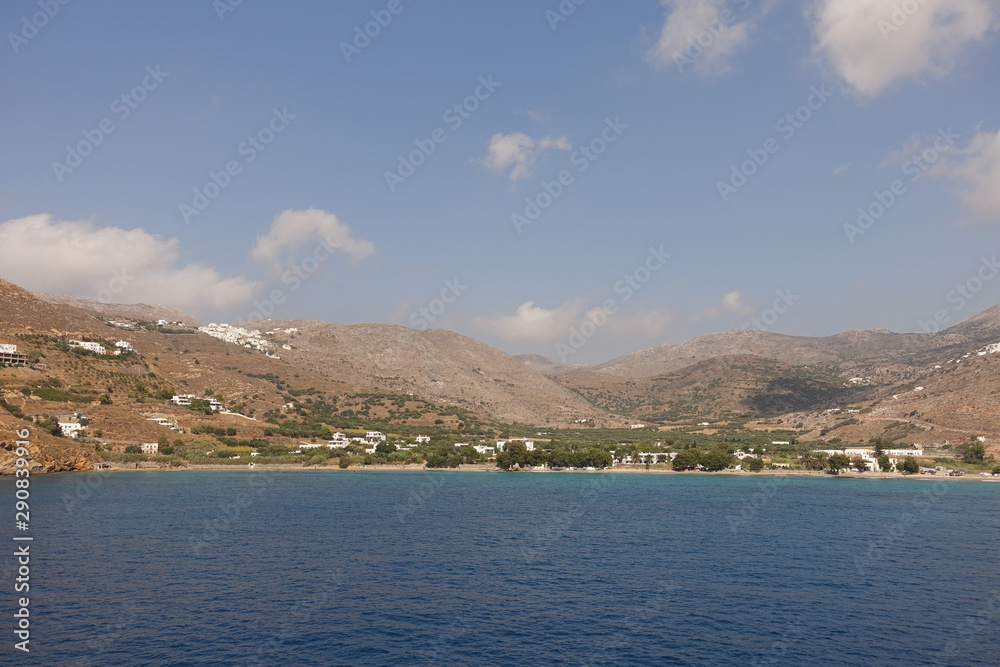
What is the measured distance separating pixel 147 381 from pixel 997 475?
172 metres

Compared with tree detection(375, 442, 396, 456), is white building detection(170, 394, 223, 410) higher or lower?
higher

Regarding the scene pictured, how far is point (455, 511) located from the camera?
69.9m

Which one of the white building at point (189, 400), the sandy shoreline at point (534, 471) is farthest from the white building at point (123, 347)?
the sandy shoreline at point (534, 471)

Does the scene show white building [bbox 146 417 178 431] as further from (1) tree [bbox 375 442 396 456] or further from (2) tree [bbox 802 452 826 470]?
(2) tree [bbox 802 452 826 470]

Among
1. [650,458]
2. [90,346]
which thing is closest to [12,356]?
[90,346]

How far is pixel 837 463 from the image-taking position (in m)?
126

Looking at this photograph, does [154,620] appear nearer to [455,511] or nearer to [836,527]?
[455,511]

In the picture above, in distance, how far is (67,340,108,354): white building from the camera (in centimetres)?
13262

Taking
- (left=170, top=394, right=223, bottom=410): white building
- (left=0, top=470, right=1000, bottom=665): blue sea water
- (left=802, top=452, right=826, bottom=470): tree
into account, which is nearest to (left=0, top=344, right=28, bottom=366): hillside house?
(left=170, top=394, right=223, bottom=410): white building

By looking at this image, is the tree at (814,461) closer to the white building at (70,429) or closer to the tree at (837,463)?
the tree at (837,463)

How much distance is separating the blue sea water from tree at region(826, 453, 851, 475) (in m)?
49.0

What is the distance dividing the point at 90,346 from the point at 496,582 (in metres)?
130

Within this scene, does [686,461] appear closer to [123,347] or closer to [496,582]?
[496,582]

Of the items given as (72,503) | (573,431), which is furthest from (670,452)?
(72,503)
